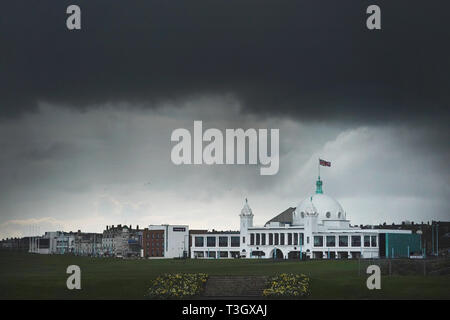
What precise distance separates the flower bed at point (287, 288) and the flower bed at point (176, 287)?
792cm

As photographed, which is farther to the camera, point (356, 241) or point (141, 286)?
point (356, 241)

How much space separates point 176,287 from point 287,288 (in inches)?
490

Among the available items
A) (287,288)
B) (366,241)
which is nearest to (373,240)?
(366,241)

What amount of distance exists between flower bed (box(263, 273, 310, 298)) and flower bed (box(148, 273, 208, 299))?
792cm

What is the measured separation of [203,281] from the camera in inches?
3932

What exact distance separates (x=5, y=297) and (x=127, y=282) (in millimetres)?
14347

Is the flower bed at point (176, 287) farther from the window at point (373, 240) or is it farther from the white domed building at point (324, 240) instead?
the window at point (373, 240)

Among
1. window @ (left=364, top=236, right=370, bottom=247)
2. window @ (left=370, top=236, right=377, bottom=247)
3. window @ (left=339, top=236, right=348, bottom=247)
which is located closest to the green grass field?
window @ (left=370, top=236, right=377, bottom=247)

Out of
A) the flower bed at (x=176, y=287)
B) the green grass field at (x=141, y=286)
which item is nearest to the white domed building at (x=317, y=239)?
the green grass field at (x=141, y=286)

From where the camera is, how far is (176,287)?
9606 centimetres

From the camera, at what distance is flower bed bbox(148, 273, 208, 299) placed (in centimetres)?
9512

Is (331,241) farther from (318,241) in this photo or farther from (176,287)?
(176,287)

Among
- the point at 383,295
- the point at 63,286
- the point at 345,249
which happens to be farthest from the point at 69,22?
the point at 345,249
